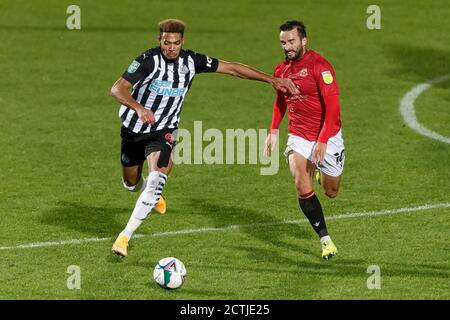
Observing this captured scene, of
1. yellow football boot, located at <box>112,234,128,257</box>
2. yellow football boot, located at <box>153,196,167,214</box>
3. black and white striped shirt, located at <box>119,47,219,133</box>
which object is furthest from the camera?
yellow football boot, located at <box>153,196,167,214</box>

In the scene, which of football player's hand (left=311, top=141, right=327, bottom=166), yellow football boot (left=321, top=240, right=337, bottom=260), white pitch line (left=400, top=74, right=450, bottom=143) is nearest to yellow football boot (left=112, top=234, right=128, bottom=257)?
yellow football boot (left=321, top=240, right=337, bottom=260)

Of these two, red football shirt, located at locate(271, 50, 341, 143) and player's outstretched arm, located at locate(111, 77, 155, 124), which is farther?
red football shirt, located at locate(271, 50, 341, 143)

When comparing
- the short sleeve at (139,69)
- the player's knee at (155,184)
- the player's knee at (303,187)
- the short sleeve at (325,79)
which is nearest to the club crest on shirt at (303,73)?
the short sleeve at (325,79)

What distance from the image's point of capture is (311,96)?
13688 mm

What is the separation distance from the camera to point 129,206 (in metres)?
15.7

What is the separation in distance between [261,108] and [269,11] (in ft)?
28.2

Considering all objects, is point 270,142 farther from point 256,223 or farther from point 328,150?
point 256,223

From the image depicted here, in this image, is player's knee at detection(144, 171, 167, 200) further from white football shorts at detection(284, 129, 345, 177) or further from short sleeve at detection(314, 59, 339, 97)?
short sleeve at detection(314, 59, 339, 97)

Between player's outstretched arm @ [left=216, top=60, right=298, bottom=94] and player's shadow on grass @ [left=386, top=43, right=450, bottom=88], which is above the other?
player's shadow on grass @ [left=386, top=43, right=450, bottom=88]

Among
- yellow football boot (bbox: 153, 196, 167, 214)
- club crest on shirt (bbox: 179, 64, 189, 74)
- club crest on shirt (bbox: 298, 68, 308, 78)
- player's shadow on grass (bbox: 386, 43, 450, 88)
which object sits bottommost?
yellow football boot (bbox: 153, 196, 167, 214)

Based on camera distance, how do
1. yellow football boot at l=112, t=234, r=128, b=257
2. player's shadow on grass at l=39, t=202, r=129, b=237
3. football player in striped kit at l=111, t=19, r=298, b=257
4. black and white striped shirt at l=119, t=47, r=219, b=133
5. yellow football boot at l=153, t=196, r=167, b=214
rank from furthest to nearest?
yellow football boot at l=153, t=196, r=167, b=214 → player's shadow on grass at l=39, t=202, r=129, b=237 → black and white striped shirt at l=119, t=47, r=219, b=133 → football player in striped kit at l=111, t=19, r=298, b=257 → yellow football boot at l=112, t=234, r=128, b=257

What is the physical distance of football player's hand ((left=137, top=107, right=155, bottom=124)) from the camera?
→ 12898 millimetres

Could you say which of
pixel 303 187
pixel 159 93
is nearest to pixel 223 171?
pixel 159 93

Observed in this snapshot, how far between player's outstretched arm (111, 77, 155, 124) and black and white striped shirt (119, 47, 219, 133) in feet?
0.94
